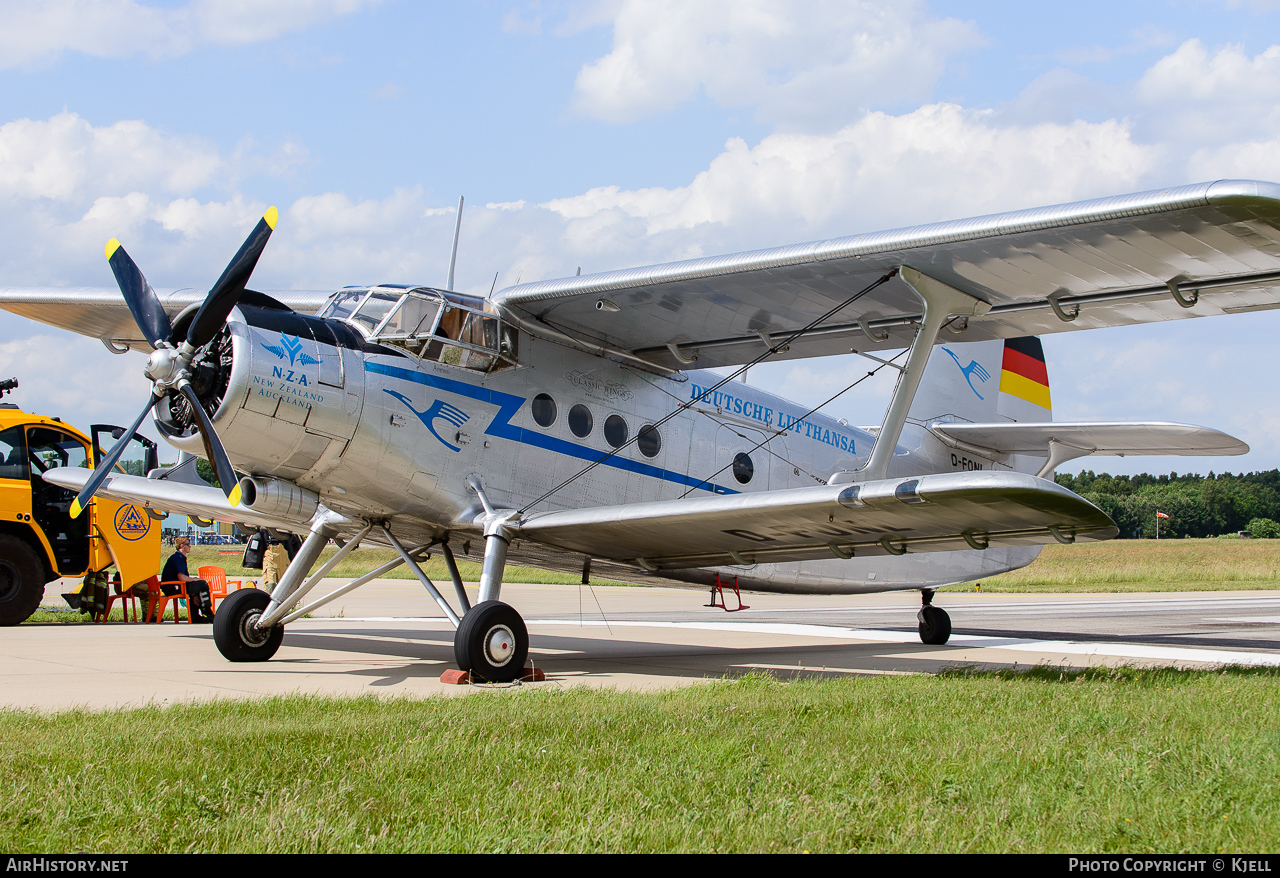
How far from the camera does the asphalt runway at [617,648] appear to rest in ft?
27.9

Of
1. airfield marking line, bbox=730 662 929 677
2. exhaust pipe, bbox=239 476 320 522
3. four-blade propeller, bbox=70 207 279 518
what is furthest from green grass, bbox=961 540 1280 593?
four-blade propeller, bbox=70 207 279 518

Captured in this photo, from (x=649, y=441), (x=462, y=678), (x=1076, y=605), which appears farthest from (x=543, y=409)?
(x=1076, y=605)

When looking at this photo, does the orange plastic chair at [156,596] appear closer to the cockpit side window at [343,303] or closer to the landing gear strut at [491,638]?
the cockpit side window at [343,303]

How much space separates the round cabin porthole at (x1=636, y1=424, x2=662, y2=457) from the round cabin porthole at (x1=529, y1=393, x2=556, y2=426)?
112 cm

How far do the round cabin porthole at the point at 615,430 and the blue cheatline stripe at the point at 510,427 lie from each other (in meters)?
0.17

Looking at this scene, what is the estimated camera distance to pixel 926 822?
3.65 meters

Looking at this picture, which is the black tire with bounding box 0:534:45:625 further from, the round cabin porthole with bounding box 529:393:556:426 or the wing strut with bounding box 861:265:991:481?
the wing strut with bounding box 861:265:991:481

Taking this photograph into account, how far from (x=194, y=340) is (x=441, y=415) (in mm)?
2168

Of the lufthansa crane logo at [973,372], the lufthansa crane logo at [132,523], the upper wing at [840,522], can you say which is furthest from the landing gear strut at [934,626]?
the lufthansa crane logo at [132,523]

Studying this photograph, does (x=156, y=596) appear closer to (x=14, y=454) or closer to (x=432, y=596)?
(x=14, y=454)

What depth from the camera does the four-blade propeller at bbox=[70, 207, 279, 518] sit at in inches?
327

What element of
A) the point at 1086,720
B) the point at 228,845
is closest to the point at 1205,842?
the point at 1086,720

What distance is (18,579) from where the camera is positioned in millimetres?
14789
